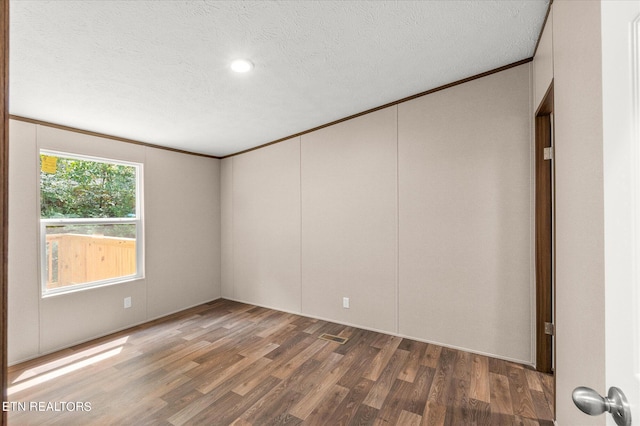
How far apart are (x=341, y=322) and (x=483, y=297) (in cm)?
161

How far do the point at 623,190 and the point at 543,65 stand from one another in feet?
6.68

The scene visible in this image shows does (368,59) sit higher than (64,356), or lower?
higher

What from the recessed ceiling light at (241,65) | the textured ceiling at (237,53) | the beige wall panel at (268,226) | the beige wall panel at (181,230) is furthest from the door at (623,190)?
the beige wall panel at (181,230)

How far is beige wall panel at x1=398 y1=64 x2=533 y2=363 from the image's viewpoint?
8.30ft

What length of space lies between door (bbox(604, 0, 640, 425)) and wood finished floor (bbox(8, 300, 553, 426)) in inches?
66.5

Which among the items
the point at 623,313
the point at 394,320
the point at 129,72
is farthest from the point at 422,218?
the point at 129,72

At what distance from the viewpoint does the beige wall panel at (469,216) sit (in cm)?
253

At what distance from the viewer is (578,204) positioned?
1.26 meters

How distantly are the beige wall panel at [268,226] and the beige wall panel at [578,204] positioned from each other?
281cm

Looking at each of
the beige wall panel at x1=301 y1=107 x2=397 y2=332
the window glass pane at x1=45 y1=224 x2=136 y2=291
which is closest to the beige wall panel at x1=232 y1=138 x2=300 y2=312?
the beige wall panel at x1=301 y1=107 x2=397 y2=332

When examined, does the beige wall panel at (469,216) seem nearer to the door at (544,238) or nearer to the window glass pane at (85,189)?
the door at (544,238)

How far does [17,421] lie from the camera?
6.18 ft

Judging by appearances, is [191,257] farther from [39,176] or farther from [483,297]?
[483,297]

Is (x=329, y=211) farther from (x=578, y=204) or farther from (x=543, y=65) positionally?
(x=578, y=204)
